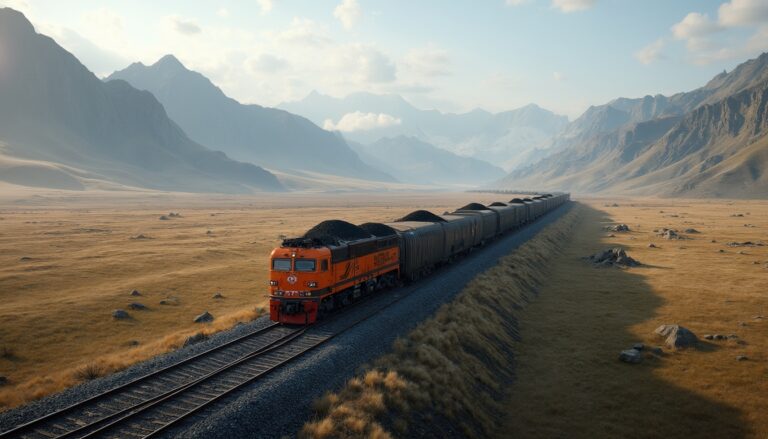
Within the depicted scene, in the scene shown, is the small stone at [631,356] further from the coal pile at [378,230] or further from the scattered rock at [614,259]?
the scattered rock at [614,259]

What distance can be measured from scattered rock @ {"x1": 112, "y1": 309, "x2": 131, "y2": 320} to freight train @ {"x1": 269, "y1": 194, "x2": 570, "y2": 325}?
12105 mm

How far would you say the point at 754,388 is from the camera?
20.0m

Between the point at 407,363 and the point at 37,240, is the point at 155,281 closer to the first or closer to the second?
the point at 407,363

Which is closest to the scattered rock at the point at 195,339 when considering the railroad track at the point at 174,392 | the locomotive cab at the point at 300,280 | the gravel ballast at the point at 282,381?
the gravel ballast at the point at 282,381

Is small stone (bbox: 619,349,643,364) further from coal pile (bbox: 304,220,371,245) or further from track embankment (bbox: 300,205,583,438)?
coal pile (bbox: 304,220,371,245)

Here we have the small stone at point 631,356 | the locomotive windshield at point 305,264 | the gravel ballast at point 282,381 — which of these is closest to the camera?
the gravel ballast at point 282,381

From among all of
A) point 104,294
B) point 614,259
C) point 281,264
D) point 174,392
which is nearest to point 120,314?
point 104,294

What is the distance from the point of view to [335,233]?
25.8 m

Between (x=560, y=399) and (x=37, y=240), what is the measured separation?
64830mm

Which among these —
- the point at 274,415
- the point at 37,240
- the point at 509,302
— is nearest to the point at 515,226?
the point at 509,302

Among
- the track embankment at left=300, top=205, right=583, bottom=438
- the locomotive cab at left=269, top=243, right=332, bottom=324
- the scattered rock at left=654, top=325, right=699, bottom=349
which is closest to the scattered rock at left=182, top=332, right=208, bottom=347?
the locomotive cab at left=269, top=243, right=332, bottom=324

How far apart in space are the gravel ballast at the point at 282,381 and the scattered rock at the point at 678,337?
38.6ft

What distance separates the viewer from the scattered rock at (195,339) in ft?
72.9

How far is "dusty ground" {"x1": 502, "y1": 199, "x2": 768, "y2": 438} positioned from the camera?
1808cm
